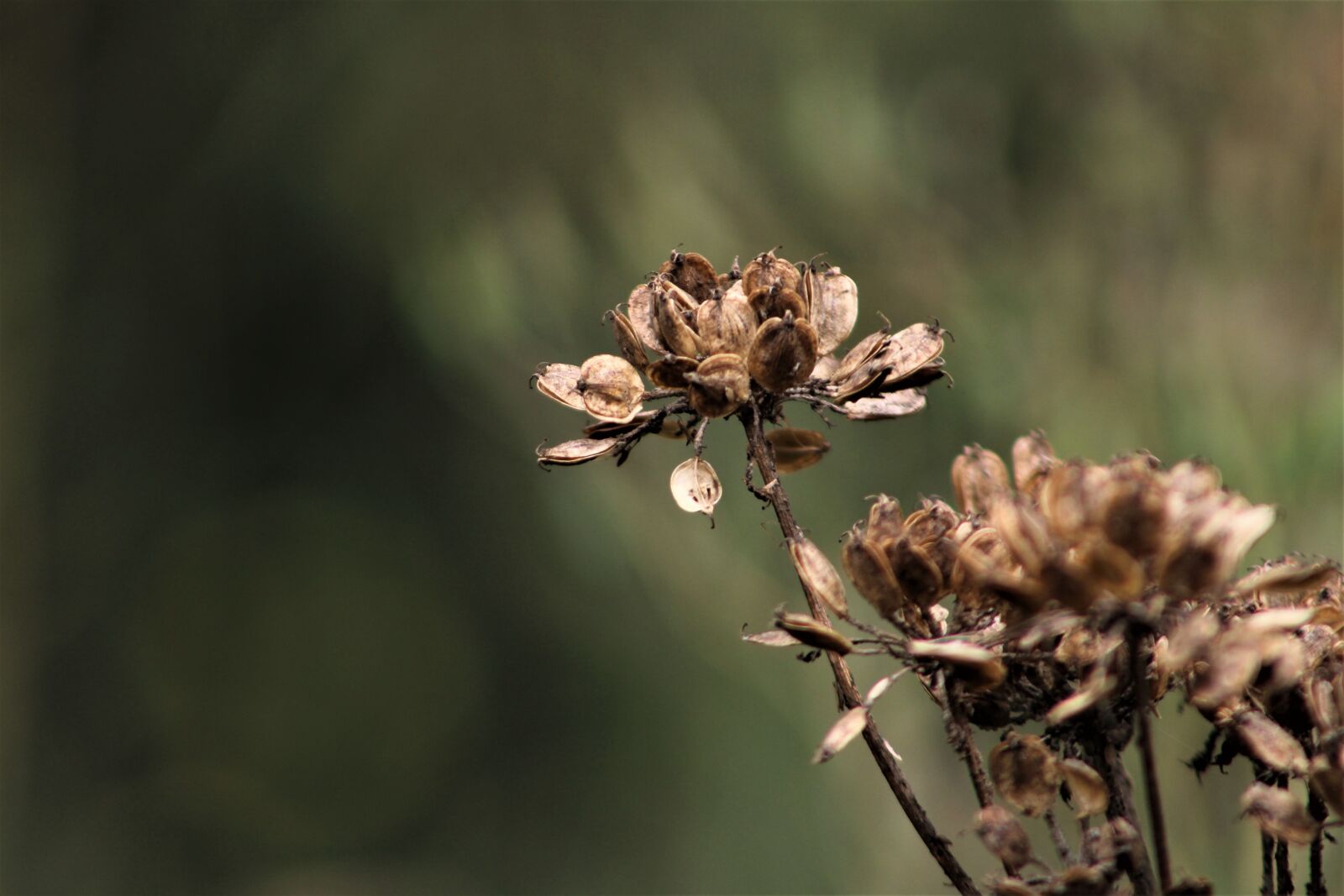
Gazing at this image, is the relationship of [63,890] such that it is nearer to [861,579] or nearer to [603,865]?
[603,865]

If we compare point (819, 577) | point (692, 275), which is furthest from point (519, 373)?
point (819, 577)

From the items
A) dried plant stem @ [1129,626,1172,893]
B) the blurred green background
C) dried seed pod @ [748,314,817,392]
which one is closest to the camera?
dried plant stem @ [1129,626,1172,893]

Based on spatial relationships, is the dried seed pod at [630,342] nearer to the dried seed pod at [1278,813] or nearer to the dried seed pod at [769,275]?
the dried seed pod at [769,275]

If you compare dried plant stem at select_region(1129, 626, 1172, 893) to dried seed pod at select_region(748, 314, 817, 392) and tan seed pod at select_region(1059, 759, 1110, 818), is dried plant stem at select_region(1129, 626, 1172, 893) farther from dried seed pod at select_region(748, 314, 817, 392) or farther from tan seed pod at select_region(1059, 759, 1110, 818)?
dried seed pod at select_region(748, 314, 817, 392)

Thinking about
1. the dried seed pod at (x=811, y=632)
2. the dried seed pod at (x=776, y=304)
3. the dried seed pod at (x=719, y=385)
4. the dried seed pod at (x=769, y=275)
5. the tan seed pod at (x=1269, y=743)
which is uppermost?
the dried seed pod at (x=769, y=275)

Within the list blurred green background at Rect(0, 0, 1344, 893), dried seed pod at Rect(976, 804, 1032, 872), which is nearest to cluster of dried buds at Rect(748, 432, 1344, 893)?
dried seed pod at Rect(976, 804, 1032, 872)

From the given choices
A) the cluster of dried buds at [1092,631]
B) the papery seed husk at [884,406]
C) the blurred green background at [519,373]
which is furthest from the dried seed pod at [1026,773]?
the blurred green background at [519,373]

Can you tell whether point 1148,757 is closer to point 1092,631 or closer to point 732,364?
point 1092,631
